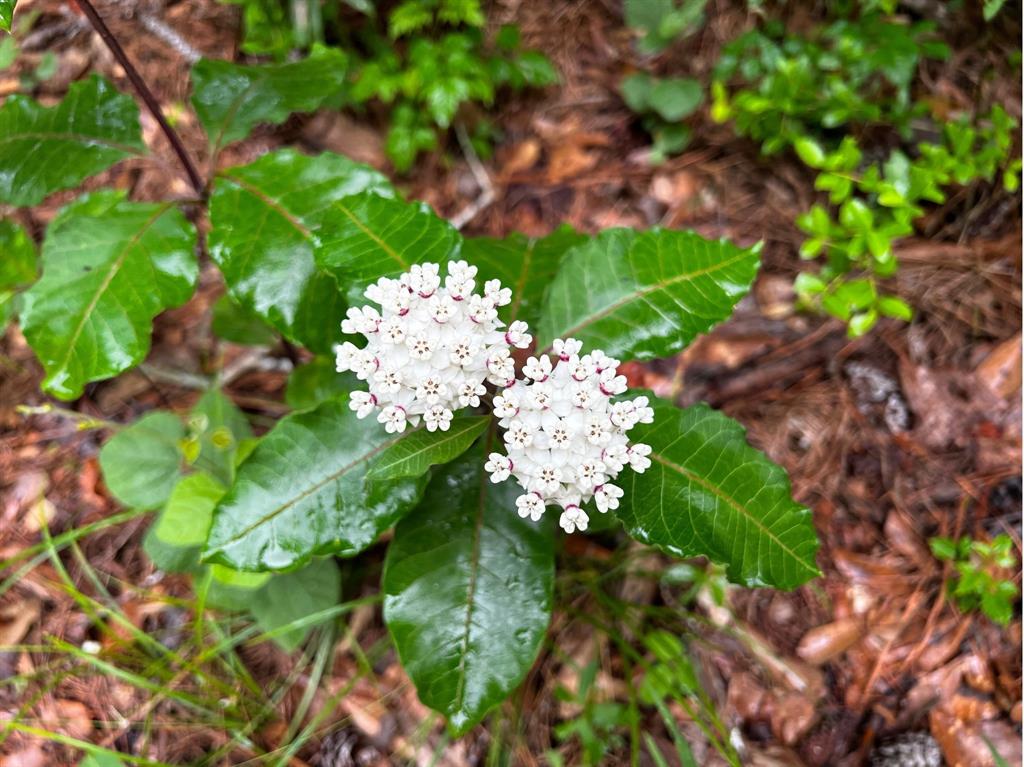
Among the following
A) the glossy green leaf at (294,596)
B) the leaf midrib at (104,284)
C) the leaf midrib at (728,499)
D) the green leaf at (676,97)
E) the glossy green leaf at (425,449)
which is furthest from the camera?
the green leaf at (676,97)

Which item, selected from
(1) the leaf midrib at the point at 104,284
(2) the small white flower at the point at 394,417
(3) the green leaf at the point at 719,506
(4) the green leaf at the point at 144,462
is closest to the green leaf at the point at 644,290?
(3) the green leaf at the point at 719,506

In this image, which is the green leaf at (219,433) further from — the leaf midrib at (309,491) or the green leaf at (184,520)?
the leaf midrib at (309,491)

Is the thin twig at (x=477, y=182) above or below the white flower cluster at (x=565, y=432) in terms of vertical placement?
below

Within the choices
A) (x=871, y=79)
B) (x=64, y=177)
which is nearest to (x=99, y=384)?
(x=64, y=177)

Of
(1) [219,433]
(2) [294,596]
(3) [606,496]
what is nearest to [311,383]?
(1) [219,433]

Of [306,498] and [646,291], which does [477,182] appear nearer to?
[646,291]
